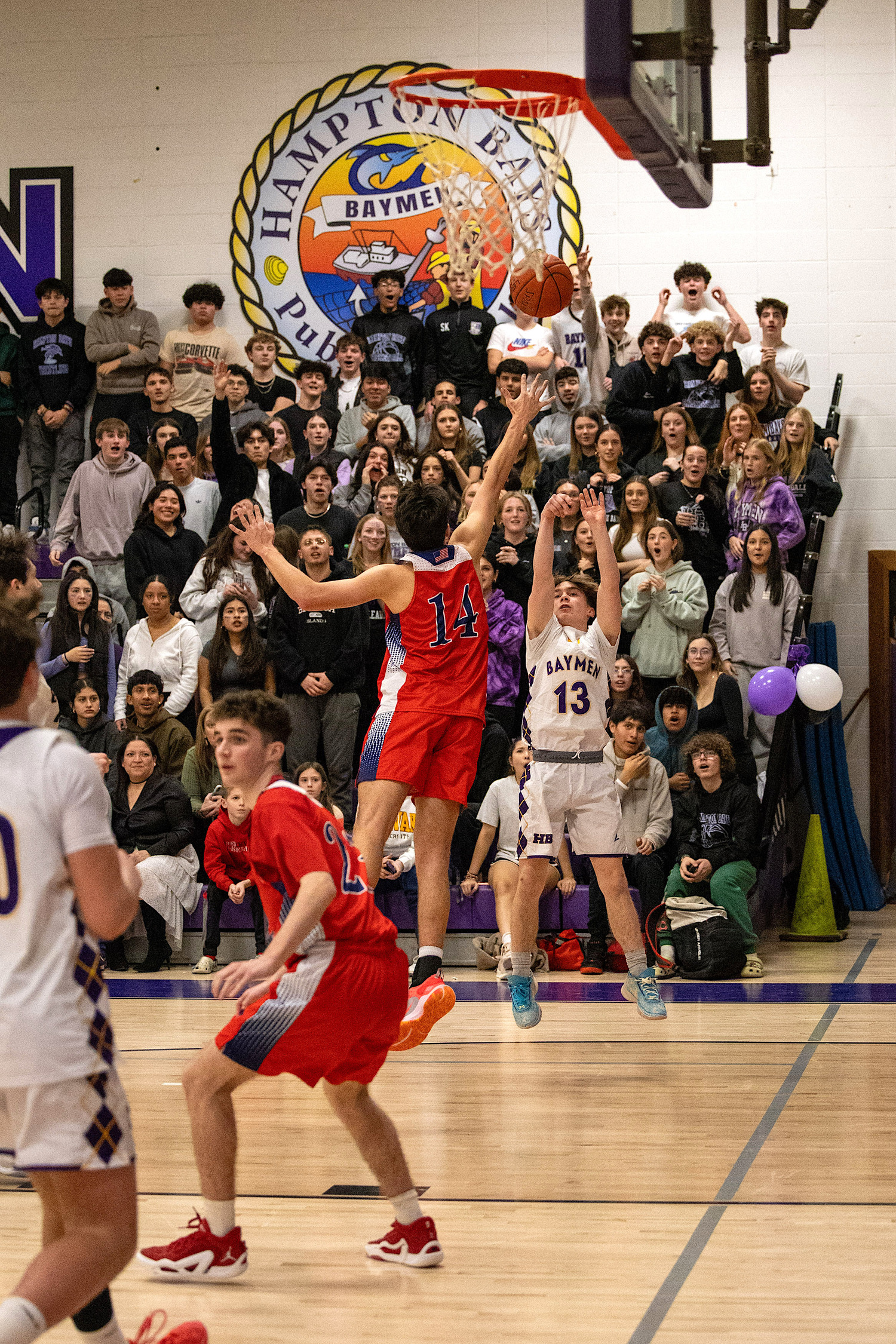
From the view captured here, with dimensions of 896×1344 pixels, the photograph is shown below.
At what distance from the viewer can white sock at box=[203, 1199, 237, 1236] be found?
3.93 m

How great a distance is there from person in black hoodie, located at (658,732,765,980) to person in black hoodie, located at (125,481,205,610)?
13.2 feet

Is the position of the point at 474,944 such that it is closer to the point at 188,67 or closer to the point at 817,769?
the point at 817,769

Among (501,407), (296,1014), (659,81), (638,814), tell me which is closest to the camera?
(296,1014)

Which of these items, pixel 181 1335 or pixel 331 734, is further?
pixel 331 734

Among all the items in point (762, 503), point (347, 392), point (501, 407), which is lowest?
point (762, 503)

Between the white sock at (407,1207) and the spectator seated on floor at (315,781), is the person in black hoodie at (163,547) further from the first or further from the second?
the white sock at (407,1207)

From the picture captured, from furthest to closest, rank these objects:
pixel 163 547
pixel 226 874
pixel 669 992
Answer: pixel 163 547 → pixel 226 874 → pixel 669 992

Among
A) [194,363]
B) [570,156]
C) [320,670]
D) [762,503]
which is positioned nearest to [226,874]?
[320,670]

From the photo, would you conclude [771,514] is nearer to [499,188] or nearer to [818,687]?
[818,687]

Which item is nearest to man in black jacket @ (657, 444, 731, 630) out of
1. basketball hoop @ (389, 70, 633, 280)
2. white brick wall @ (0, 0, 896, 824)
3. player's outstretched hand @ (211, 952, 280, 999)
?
basketball hoop @ (389, 70, 633, 280)

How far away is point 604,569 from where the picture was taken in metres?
6.54

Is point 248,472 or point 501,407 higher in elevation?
point 501,407

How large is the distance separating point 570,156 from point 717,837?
8.00 meters

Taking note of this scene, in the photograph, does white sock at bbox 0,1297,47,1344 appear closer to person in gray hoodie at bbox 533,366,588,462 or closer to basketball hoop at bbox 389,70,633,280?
basketball hoop at bbox 389,70,633,280
